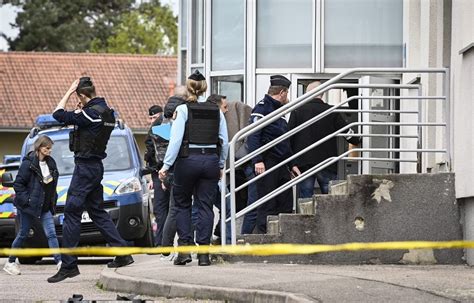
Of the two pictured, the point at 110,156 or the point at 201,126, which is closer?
the point at 201,126

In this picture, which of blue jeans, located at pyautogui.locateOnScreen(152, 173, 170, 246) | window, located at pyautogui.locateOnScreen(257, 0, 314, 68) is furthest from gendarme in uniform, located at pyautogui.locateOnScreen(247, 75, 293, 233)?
window, located at pyautogui.locateOnScreen(257, 0, 314, 68)

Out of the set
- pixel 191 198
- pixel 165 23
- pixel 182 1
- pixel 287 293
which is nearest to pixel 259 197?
pixel 191 198

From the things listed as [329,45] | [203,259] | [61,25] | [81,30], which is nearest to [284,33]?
[329,45]

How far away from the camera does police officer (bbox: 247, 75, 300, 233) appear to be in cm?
1505

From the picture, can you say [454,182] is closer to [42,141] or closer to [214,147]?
[214,147]

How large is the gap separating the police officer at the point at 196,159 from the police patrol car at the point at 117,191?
13.2ft

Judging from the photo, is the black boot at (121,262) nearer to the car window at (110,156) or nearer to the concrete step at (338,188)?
the concrete step at (338,188)

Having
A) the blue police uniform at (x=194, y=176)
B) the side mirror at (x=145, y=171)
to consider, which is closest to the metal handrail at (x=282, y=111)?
the blue police uniform at (x=194, y=176)

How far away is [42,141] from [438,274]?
5297mm

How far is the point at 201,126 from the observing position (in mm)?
13891

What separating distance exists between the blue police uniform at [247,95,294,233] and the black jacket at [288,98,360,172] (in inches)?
8.0

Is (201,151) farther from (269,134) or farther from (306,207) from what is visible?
(306,207)

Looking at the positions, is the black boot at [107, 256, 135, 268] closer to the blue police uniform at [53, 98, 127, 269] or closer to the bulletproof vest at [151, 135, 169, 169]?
the blue police uniform at [53, 98, 127, 269]

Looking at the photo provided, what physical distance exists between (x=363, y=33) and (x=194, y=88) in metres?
4.10
